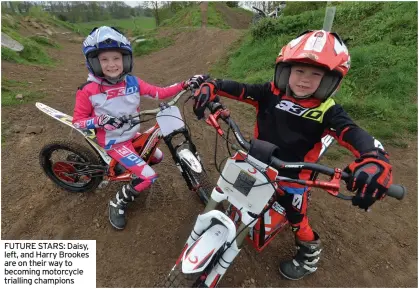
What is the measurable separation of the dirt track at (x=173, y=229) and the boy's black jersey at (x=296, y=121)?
4.66 feet

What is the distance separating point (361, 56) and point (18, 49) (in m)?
12.2

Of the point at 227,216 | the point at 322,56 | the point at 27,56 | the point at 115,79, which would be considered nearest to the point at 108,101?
the point at 115,79

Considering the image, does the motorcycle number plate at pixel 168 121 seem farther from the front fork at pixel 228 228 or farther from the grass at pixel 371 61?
the grass at pixel 371 61

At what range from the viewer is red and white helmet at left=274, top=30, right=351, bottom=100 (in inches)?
84.6

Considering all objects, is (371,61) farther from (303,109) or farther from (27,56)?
(27,56)

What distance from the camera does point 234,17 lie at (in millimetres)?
29547

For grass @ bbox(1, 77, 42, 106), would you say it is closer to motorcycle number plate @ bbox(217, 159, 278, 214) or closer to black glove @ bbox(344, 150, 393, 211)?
motorcycle number plate @ bbox(217, 159, 278, 214)

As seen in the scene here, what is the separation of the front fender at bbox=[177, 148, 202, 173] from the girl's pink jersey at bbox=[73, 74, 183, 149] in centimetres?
75

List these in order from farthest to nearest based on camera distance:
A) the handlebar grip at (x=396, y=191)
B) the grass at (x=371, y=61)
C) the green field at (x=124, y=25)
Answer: the green field at (x=124, y=25), the grass at (x=371, y=61), the handlebar grip at (x=396, y=191)

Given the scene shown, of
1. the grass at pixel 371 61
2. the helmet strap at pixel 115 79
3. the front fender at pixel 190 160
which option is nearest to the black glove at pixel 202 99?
the front fender at pixel 190 160

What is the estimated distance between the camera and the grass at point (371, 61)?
586cm

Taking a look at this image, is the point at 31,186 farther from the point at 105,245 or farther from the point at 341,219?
the point at 341,219

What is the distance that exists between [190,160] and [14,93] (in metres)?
6.24

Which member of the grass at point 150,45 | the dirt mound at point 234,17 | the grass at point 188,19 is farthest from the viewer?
the dirt mound at point 234,17
